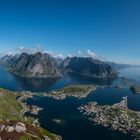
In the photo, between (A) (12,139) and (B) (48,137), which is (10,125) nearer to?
(A) (12,139)

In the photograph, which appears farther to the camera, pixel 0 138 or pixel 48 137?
pixel 48 137

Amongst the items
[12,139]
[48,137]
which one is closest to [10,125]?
[12,139]

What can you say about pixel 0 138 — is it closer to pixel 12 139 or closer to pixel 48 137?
pixel 12 139

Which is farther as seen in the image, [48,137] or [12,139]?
[48,137]

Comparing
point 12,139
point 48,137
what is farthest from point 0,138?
point 48,137

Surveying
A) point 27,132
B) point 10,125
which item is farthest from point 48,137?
point 10,125

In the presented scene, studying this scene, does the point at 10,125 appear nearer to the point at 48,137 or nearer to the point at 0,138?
the point at 0,138
